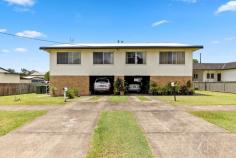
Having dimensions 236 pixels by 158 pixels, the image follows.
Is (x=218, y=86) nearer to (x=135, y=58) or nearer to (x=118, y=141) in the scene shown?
(x=135, y=58)

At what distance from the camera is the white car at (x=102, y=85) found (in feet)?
97.0

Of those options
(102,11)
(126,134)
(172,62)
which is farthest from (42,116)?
(172,62)

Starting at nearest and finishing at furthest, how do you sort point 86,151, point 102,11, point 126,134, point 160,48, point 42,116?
point 86,151 < point 126,134 < point 42,116 < point 102,11 < point 160,48

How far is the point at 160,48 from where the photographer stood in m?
29.2

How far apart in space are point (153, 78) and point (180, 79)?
104 inches

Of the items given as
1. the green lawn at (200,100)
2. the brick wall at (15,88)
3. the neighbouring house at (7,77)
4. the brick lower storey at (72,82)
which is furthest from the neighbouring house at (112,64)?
the neighbouring house at (7,77)

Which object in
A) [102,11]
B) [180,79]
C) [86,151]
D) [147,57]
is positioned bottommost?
[86,151]

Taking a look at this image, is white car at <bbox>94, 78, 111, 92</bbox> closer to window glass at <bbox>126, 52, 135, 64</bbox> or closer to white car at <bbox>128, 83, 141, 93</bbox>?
white car at <bbox>128, 83, 141, 93</bbox>

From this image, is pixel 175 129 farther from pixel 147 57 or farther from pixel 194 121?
pixel 147 57

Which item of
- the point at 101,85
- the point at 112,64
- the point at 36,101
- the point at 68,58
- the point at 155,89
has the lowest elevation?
the point at 36,101

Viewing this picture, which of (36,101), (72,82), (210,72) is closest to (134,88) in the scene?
(72,82)

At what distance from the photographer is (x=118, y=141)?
27.2 feet

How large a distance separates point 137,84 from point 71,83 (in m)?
7.01

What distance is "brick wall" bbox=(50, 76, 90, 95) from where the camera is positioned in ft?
97.6
